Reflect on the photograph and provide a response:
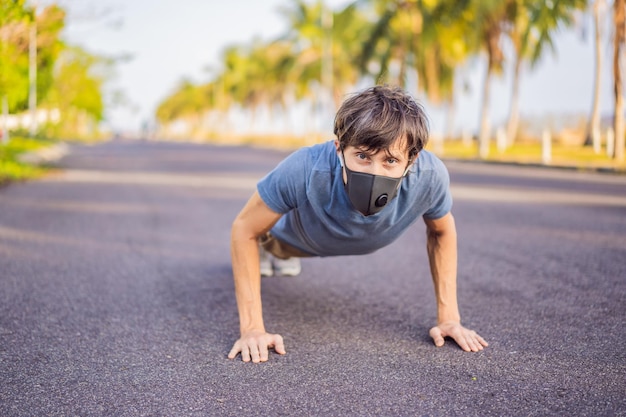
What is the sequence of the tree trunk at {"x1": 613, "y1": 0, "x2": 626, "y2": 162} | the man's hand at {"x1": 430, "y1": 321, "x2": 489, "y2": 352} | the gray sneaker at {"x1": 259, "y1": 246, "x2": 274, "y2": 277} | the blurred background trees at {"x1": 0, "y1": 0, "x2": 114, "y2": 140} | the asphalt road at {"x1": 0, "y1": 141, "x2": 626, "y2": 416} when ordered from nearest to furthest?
the asphalt road at {"x1": 0, "y1": 141, "x2": 626, "y2": 416} < the man's hand at {"x1": 430, "y1": 321, "x2": 489, "y2": 352} < the gray sneaker at {"x1": 259, "y1": 246, "x2": 274, "y2": 277} < the blurred background trees at {"x1": 0, "y1": 0, "x2": 114, "y2": 140} < the tree trunk at {"x1": 613, "y1": 0, "x2": 626, "y2": 162}

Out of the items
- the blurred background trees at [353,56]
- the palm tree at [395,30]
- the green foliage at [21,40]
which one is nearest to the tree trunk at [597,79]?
the blurred background trees at [353,56]

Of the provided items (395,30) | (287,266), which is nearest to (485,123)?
(395,30)

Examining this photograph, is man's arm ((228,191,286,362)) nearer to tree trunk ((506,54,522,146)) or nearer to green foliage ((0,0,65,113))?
green foliage ((0,0,65,113))

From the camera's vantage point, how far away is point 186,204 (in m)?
9.44

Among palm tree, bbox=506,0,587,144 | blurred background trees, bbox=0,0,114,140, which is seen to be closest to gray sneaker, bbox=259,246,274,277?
blurred background trees, bbox=0,0,114,140

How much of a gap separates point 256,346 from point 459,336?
93cm

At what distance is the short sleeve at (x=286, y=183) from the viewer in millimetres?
2906

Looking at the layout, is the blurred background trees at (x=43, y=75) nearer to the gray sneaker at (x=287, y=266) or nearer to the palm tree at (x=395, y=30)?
the gray sneaker at (x=287, y=266)

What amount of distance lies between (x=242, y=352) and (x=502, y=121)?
4037 cm

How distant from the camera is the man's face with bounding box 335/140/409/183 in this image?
8.75 ft

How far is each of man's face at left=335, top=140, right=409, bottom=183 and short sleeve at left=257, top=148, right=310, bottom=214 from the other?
0.27 metres

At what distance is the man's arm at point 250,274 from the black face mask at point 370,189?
44cm


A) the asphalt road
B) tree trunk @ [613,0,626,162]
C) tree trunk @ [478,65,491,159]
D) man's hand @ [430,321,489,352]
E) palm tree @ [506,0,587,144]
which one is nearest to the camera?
the asphalt road

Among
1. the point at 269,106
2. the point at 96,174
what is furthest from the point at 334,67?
the point at 96,174
